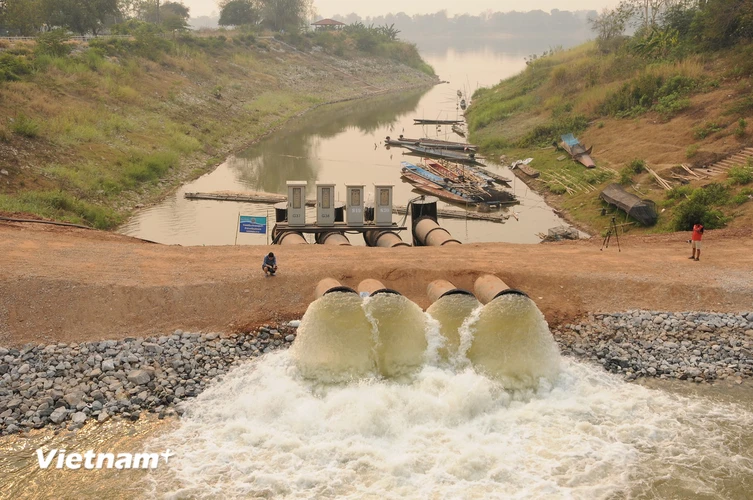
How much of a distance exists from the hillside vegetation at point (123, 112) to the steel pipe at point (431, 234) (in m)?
13.4

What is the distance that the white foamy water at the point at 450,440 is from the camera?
11.7 metres

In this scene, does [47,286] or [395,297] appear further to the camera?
[47,286]

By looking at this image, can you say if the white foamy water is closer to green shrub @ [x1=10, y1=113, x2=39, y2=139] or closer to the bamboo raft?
the bamboo raft

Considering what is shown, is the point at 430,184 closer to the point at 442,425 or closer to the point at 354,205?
the point at 354,205

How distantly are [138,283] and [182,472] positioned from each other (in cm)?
696

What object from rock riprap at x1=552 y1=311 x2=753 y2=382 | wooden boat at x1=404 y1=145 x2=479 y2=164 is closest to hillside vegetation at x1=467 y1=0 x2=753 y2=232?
wooden boat at x1=404 y1=145 x2=479 y2=164

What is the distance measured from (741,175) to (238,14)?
10522cm

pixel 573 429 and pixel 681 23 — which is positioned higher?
pixel 681 23

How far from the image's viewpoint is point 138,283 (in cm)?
1738

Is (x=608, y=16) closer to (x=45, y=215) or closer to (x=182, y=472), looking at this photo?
(x=45, y=215)

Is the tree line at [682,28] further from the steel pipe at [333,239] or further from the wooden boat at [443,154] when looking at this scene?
the steel pipe at [333,239]

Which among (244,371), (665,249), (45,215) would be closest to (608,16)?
(665,249)

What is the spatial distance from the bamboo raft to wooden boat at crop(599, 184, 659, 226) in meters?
5.13

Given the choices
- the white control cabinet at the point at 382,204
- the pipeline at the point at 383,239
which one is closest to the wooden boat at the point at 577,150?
the white control cabinet at the point at 382,204
